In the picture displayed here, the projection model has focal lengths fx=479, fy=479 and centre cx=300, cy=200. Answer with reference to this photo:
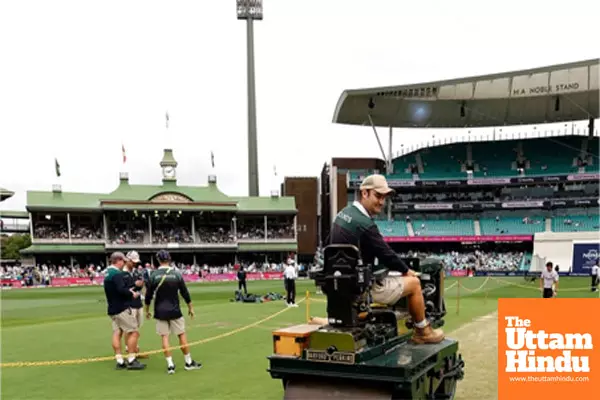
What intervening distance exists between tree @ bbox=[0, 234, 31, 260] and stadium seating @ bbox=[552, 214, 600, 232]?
75663 millimetres

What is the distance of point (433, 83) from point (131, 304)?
3802 centimetres

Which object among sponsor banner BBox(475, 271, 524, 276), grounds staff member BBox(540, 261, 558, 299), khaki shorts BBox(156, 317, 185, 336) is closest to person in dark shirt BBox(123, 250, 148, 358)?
khaki shorts BBox(156, 317, 185, 336)

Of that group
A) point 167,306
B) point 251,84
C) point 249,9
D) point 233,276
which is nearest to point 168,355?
point 167,306

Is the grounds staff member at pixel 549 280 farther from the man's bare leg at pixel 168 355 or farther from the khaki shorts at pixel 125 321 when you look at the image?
the khaki shorts at pixel 125 321

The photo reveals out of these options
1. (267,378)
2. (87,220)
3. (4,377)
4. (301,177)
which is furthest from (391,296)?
(301,177)

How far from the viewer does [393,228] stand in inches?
1966

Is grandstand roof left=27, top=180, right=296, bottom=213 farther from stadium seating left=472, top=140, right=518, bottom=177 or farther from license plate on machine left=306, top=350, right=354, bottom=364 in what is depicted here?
license plate on machine left=306, top=350, right=354, bottom=364

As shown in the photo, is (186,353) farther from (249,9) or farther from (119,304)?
(249,9)

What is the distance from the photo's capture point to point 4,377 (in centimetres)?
711

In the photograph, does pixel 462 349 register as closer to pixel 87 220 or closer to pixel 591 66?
pixel 591 66

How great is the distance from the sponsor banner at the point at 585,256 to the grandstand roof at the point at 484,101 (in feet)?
44.3

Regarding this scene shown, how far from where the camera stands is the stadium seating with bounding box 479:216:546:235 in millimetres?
46625

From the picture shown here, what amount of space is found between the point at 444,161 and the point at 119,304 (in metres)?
51.7

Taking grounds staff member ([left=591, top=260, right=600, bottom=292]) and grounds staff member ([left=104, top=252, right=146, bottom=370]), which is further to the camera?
grounds staff member ([left=591, top=260, right=600, bottom=292])
